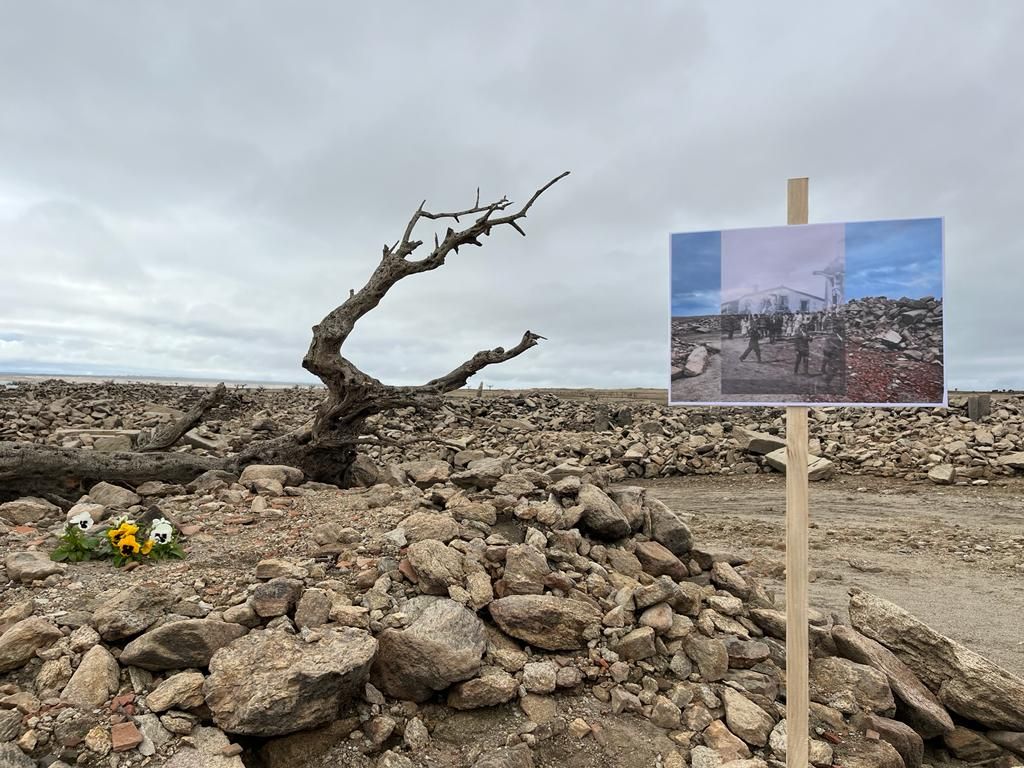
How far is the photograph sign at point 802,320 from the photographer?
128 inches

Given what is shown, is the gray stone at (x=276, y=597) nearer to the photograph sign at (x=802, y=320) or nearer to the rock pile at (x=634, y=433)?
the photograph sign at (x=802, y=320)

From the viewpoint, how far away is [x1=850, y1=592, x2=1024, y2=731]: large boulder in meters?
3.96

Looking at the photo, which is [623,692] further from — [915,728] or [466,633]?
[915,728]

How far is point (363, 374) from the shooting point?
7855 mm

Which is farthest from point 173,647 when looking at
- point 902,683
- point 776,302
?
point 902,683

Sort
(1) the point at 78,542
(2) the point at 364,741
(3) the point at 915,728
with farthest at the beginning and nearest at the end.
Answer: (1) the point at 78,542 → (3) the point at 915,728 → (2) the point at 364,741

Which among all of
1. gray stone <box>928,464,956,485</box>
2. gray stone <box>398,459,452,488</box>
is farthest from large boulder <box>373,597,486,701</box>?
gray stone <box>928,464,956,485</box>

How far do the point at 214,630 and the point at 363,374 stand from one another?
15.4 ft

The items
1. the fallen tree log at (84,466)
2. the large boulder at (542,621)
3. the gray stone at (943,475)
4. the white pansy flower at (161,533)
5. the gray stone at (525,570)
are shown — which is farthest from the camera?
the gray stone at (943,475)

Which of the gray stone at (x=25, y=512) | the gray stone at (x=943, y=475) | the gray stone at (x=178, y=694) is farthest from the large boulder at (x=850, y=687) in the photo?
the gray stone at (x=943, y=475)

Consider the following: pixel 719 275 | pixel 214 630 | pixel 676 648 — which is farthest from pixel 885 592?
pixel 214 630

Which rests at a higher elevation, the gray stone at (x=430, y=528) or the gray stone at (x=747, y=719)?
the gray stone at (x=430, y=528)

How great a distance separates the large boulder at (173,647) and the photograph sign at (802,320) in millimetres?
2914

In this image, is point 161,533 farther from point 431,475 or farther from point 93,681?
point 431,475
